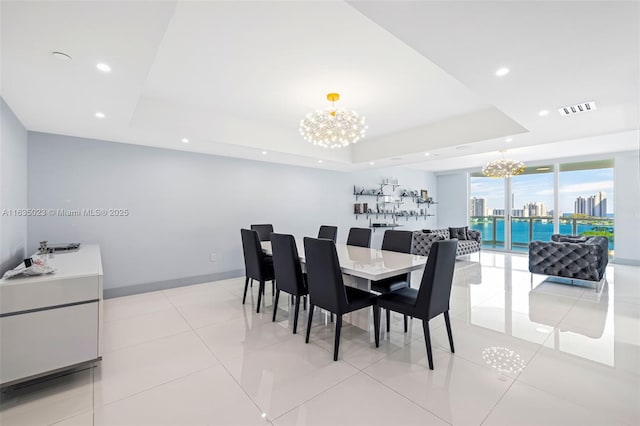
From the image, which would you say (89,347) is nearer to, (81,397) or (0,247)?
(81,397)

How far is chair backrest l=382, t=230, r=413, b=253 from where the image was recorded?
3.55m

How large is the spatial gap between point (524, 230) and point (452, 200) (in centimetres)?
215

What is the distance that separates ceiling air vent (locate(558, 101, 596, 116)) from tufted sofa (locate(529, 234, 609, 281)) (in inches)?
96.2

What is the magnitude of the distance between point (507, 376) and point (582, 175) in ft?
24.0

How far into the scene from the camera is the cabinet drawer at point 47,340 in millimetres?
1810

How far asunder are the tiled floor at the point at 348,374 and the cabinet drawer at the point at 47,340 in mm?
Result: 208

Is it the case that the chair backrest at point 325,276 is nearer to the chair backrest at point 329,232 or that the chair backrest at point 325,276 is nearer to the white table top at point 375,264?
the white table top at point 375,264

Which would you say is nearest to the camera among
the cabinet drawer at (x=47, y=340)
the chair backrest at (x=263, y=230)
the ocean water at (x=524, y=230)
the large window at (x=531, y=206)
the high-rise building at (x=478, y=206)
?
the cabinet drawer at (x=47, y=340)

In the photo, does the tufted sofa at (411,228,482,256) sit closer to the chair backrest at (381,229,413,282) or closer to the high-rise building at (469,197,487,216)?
the high-rise building at (469,197,487,216)

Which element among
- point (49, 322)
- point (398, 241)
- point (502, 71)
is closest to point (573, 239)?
point (398, 241)

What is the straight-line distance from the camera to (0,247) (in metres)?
2.35

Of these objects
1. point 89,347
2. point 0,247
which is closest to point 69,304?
point 89,347

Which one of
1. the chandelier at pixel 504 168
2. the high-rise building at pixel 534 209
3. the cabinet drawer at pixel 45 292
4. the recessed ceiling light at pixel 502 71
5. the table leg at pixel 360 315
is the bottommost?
the table leg at pixel 360 315

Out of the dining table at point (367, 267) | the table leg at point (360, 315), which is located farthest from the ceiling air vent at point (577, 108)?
the table leg at point (360, 315)
